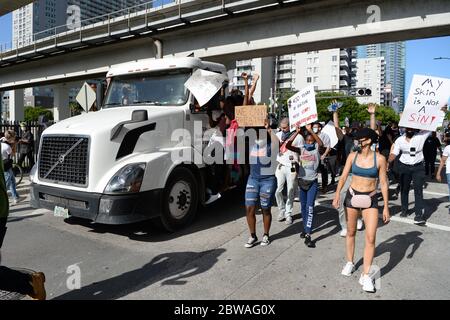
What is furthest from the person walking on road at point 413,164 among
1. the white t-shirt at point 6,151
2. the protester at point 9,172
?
the white t-shirt at point 6,151

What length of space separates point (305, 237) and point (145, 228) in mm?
2650

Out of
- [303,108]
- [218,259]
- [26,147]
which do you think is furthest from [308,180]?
[26,147]

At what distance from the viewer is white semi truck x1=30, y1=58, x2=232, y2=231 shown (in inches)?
207

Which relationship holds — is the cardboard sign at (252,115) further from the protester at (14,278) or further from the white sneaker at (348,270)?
the protester at (14,278)

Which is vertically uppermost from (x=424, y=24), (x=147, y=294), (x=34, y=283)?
(x=424, y=24)

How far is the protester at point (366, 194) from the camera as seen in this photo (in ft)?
13.6

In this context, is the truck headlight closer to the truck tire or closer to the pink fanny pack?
the truck tire

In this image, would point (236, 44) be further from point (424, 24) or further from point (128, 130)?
point (128, 130)

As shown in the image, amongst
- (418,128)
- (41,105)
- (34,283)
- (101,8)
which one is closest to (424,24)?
(418,128)

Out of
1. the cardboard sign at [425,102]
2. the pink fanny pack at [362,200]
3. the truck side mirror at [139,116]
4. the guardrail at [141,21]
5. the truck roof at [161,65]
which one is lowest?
the pink fanny pack at [362,200]

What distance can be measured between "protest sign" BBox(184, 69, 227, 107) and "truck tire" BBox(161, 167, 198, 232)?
126 centimetres

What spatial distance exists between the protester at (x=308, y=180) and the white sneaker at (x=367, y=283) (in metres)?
1.35

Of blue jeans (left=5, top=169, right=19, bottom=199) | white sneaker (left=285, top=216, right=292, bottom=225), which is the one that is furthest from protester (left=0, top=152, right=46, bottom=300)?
blue jeans (left=5, top=169, right=19, bottom=199)

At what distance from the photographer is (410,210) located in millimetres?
7754
